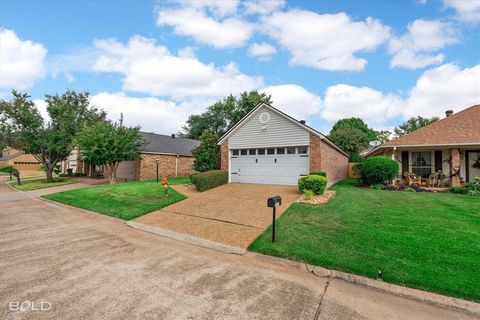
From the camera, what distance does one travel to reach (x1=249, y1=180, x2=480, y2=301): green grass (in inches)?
160

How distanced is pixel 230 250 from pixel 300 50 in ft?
39.3

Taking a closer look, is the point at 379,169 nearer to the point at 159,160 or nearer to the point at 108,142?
the point at 159,160

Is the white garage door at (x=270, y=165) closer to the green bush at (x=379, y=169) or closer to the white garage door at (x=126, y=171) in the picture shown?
the green bush at (x=379, y=169)

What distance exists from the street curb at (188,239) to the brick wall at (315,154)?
28.1 ft

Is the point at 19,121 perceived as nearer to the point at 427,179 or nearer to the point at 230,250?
the point at 230,250

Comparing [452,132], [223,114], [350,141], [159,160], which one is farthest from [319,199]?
[223,114]

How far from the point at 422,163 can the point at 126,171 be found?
2459 centimetres

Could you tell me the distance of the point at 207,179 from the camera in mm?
13062

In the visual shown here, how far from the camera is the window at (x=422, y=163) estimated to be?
1405cm

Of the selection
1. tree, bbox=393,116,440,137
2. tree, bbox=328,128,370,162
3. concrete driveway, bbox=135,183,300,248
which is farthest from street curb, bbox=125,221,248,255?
tree, bbox=393,116,440,137

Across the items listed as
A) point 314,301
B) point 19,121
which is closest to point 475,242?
point 314,301

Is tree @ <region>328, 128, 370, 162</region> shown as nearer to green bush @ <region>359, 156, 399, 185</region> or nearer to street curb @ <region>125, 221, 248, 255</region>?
green bush @ <region>359, 156, 399, 185</region>

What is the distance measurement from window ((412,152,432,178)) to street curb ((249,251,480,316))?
13560mm

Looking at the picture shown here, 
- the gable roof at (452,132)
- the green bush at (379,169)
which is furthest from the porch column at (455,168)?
the green bush at (379,169)
